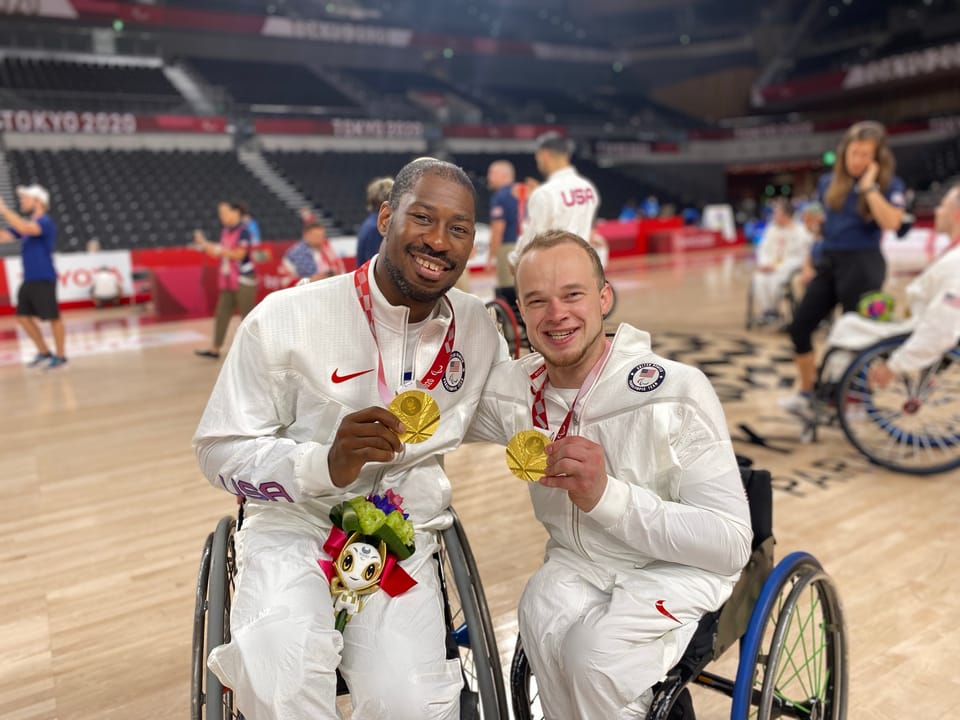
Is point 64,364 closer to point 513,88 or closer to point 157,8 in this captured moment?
point 157,8

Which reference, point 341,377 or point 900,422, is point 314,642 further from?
point 900,422

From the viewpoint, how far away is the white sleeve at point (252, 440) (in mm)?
1498

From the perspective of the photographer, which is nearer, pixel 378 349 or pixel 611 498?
pixel 611 498

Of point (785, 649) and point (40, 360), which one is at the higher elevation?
point (785, 649)

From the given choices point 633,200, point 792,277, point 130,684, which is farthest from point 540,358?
point 633,200

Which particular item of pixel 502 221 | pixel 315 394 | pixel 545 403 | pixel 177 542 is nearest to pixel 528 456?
pixel 545 403

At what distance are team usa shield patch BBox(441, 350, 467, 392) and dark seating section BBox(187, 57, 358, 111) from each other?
64.3ft

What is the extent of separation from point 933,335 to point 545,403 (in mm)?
2394

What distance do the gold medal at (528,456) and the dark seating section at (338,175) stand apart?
15719mm

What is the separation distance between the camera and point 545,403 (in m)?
1.62

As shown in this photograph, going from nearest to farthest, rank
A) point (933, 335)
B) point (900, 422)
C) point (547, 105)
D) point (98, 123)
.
A: point (933, 335), point (900, 422), point (98, 123), point (547, 105)

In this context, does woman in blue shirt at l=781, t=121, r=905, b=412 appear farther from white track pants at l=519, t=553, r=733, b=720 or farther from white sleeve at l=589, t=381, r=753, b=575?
white track pants at l=519, t=553, r=733, b=720

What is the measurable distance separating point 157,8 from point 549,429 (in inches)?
870

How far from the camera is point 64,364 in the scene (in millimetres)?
6887
